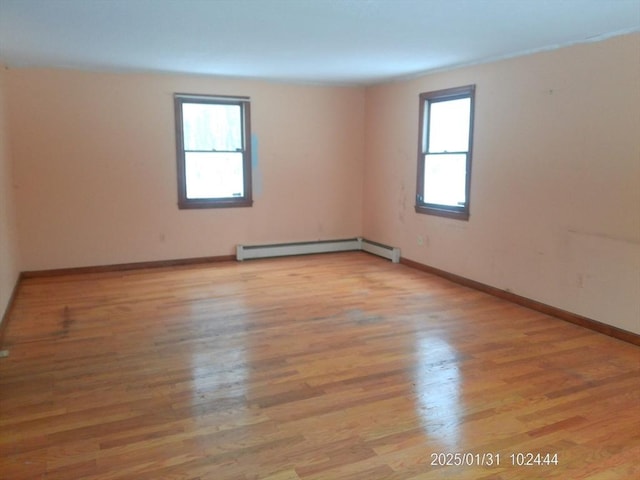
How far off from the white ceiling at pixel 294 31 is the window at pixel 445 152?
44cm

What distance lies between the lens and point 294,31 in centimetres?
388

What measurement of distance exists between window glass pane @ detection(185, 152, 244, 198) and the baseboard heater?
76 centimetres

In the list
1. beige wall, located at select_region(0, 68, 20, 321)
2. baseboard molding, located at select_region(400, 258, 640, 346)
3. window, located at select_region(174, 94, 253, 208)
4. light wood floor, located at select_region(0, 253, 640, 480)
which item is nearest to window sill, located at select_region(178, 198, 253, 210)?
window, located at select_region(174, 94, 253, 208)

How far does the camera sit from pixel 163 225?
622 cm

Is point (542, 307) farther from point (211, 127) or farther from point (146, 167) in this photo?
point (146, 167)

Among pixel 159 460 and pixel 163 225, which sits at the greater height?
pixel 163 225

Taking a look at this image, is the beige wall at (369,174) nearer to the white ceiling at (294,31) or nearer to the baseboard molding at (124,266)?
the baseboard molding at (124,266)

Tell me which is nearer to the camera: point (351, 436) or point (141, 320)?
point (351, 436)

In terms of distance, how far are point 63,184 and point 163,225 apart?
1187 millimetres

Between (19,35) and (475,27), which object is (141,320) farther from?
(475,27)

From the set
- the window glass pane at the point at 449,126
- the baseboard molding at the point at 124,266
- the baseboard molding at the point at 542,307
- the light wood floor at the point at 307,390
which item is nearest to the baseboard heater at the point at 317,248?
the baseboard molding at the point at 124,266

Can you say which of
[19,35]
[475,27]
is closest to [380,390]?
[475,27]

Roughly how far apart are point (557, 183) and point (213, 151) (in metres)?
3.99

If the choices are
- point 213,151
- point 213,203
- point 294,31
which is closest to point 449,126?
point 294,31
